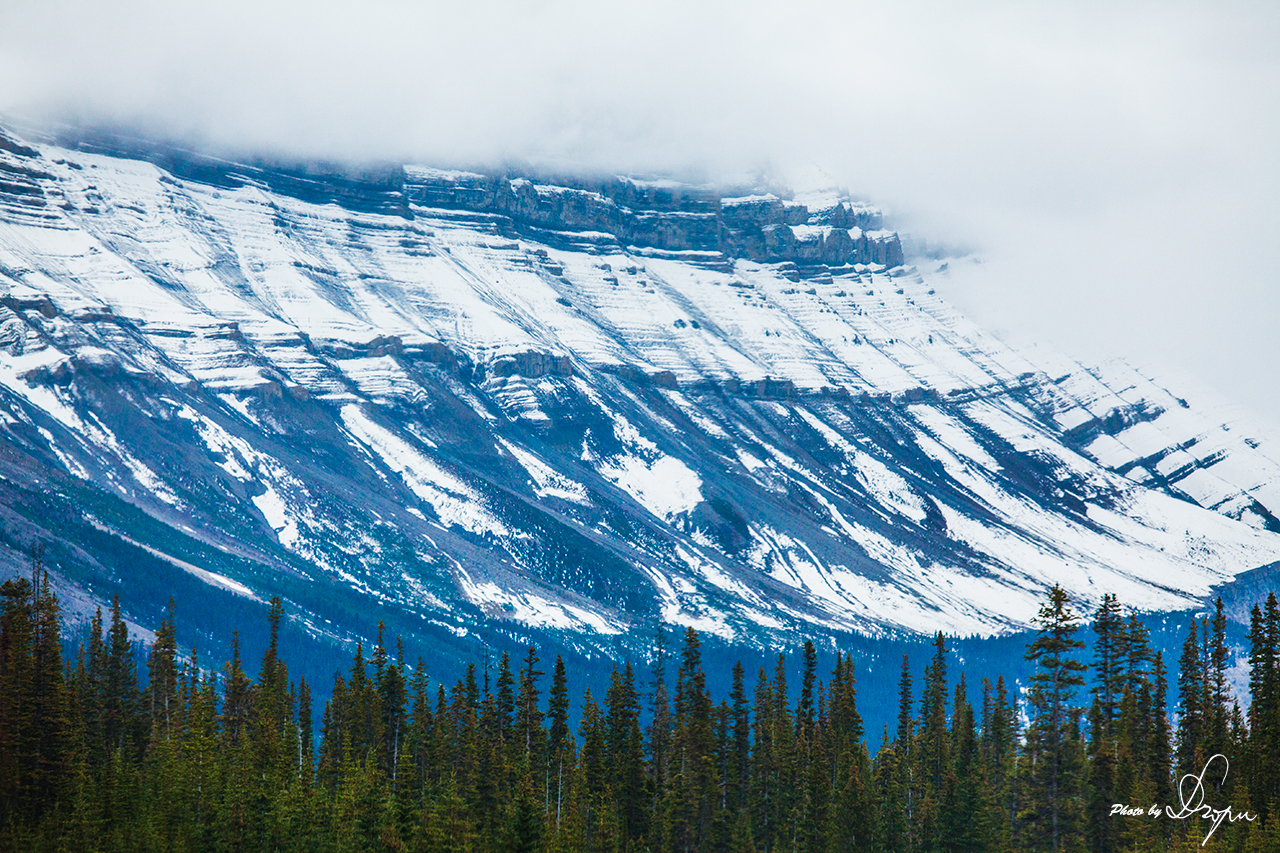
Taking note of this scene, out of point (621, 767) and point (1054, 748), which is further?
point (621, 767)

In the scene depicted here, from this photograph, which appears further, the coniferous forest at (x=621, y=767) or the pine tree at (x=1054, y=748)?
the coniferous forest at (x=621, y=767)

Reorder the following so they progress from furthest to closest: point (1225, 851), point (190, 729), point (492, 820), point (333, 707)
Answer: point (333, 707), point (190, 729), point (492, 820), point (1225, 851)

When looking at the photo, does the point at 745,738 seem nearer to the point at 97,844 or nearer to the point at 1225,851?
the point at 1225,851

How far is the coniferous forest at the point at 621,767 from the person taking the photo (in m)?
90.5

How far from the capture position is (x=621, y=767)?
363 feet

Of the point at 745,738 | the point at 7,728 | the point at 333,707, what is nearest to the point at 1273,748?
the point at 745,738

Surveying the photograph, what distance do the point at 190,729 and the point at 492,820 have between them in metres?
27.3

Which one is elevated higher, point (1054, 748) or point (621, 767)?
point (1054, 748)

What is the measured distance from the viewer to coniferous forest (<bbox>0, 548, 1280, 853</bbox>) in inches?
3563

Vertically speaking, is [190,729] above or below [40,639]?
below

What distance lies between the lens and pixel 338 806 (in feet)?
313

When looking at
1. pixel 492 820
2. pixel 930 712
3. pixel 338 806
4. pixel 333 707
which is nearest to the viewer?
pixel 338 806

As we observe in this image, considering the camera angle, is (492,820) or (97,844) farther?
(492,820)

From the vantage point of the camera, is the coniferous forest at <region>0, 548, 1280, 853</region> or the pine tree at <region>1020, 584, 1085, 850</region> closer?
the pine tree at <region>1020, 584, 1085, 850</region>
